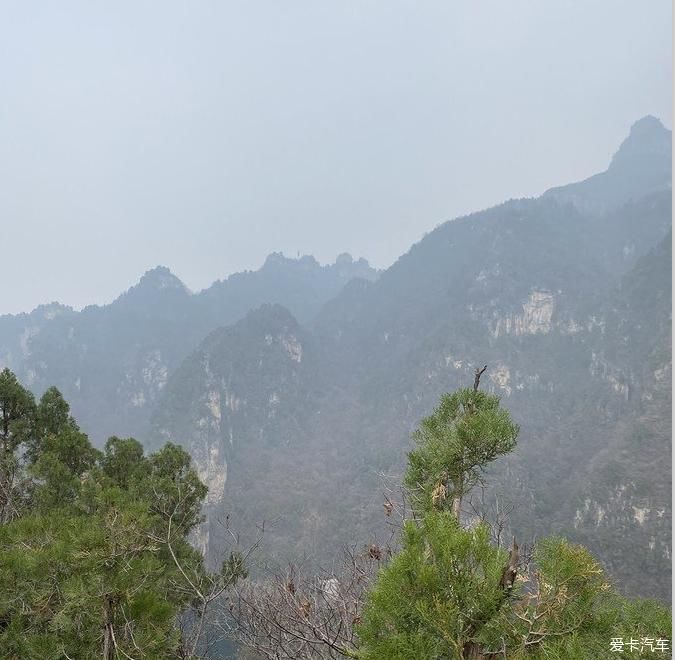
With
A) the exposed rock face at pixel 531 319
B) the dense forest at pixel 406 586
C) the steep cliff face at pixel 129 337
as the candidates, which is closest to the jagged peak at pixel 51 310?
the steep cliff face at pixel 129 337

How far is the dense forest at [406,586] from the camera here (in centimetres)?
170

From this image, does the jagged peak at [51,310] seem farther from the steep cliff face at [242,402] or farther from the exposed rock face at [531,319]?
the exposed rock face at [531,319]

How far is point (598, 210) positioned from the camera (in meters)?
143

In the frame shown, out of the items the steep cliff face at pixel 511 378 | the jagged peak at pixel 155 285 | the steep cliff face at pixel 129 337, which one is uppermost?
the jagged peak at pixel 155 285

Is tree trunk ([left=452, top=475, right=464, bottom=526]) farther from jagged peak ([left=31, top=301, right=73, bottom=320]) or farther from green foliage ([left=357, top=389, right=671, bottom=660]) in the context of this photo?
jagged peak ([left=31, top=301, right=73, bottom=320])

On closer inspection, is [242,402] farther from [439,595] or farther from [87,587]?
[439,595]

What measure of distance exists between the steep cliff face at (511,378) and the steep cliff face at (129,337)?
30.0 m

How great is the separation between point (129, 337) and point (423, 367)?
8813 cm

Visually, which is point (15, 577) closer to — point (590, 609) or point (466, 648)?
point (466, 648)

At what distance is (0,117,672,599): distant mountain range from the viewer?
53.1m

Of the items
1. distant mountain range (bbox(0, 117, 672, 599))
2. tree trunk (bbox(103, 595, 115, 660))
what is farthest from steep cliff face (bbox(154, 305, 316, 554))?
tree trunk (bbox(103, 595, 115, 660))

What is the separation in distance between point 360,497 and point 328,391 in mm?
46470

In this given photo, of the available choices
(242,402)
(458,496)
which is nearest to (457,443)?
(458,496)

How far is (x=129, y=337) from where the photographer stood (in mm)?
135875
